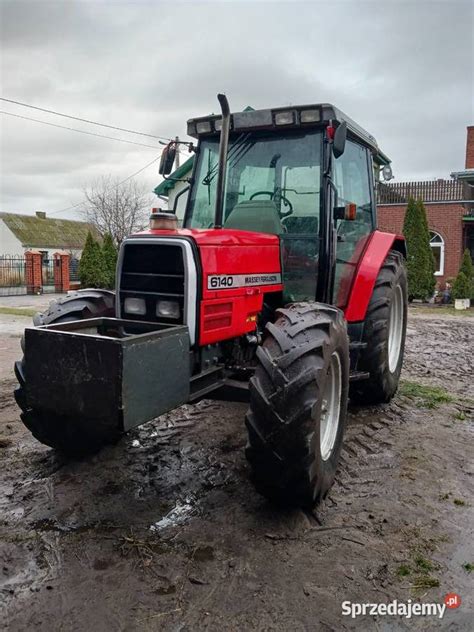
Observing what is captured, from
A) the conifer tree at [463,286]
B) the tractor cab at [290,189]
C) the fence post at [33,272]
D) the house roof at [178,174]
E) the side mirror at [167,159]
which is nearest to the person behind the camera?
the tractor cab at [290,189]

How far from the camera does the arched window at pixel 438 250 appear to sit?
18719mm

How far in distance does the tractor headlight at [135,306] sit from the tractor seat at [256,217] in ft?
3.44

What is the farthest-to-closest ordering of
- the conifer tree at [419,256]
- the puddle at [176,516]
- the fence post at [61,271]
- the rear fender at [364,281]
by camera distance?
the fence post at [61,271]
the conifer tree at [419,256]
the rear fender at [364,281]
the puddle at [176,516]

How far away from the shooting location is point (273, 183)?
4148 mm

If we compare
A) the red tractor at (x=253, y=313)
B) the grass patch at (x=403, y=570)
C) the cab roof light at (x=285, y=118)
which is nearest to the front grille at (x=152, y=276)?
the red tractor at (x=253, y=313)

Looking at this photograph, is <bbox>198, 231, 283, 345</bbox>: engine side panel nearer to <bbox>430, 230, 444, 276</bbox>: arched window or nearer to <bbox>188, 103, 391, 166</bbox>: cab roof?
<bbox>188, 103, 391, 166</bbox>: cab roof

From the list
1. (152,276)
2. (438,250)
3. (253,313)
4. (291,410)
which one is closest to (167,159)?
(152,276)

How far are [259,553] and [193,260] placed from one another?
5.22 feet

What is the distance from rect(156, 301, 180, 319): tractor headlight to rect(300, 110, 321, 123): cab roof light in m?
1.71

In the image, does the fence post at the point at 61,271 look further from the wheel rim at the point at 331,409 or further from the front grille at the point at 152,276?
the wheel rim at the point at 331,409

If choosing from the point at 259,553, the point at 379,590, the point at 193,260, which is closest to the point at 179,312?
the point at 193,260

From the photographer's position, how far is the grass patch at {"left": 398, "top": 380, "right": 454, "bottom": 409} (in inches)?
209

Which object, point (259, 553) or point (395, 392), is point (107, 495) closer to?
point (259, 553)

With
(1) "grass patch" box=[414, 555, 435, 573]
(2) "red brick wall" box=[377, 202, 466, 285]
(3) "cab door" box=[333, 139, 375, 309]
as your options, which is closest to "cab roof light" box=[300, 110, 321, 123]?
(3) "cab door" box=[333, 139, 375, 309]
